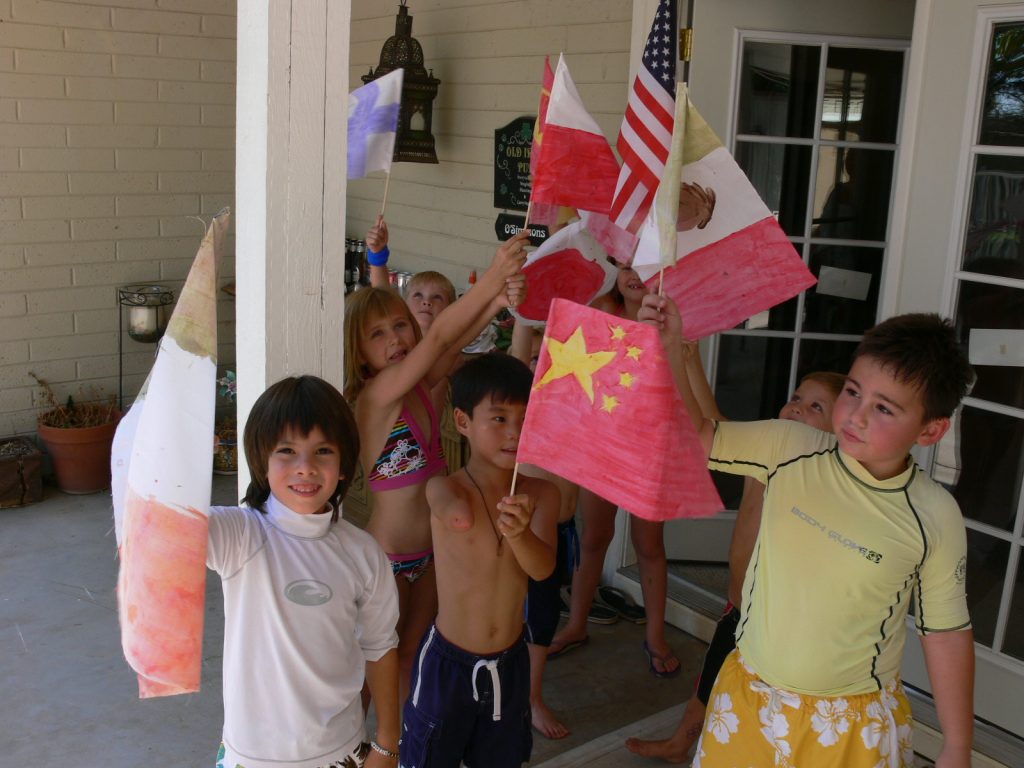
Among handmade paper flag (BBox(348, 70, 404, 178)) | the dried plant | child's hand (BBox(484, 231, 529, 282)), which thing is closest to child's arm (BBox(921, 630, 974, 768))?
child's hand (BBox(484, 231, 529, 282))

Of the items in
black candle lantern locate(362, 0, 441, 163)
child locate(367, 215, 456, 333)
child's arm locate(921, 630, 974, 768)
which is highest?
black candle lantern locate(362, 0, 441, 163)

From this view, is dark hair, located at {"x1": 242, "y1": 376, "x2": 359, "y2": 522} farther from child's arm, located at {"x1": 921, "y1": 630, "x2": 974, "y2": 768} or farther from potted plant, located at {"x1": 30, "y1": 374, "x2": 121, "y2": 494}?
potted plant, located at {"x1": 30, "y1": 374, "x2": 121, "y2": 494}

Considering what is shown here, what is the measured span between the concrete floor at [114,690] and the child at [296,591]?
1298mm

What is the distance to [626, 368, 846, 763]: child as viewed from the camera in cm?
255

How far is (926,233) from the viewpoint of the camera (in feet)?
10.1

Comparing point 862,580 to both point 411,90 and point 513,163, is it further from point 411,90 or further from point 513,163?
point 411,90

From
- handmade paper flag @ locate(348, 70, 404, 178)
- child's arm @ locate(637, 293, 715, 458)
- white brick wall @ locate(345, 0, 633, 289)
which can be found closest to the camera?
child's arm @ locate(637, 293, 715, 458)

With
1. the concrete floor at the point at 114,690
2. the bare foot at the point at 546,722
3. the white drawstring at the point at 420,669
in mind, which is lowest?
the concrete floor at the point at 114,690

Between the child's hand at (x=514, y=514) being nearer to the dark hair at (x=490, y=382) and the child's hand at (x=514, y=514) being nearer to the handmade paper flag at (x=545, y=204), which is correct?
the dark hair at (x=490, y=382)

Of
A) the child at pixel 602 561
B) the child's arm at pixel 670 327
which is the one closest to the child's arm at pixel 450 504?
the child's arm at pixel 670 327

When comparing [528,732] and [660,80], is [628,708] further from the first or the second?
[660,80]

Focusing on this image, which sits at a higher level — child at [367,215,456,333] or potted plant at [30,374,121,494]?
child at [367,215,456,333]

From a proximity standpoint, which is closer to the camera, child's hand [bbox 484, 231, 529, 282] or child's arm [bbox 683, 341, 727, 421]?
child's hand [bbox 484, 231, 529, 282]

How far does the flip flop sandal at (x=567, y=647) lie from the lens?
375 centimetres
